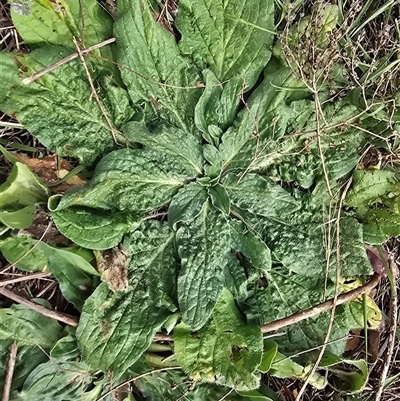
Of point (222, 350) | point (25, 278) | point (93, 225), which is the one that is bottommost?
point (222, 350)

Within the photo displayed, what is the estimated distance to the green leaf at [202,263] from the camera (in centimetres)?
124

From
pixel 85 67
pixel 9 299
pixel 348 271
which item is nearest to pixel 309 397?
pixel 348 271

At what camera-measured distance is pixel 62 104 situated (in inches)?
48.8

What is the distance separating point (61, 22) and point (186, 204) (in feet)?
1.58

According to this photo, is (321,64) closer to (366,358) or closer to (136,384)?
(366,358)

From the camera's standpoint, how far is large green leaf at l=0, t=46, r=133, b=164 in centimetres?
120

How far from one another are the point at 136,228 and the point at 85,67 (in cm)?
37

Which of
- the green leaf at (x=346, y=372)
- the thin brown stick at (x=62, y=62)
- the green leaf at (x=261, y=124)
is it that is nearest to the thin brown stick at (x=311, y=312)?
the green leaf at (x=346, y=372)

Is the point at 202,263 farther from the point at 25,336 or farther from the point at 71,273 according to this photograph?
the point at 25,336

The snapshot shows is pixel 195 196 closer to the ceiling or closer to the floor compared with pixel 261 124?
closer to the floor

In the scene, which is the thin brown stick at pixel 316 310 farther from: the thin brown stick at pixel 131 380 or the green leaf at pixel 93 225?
the green leaf at pixel 93 225

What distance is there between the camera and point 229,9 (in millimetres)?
1291

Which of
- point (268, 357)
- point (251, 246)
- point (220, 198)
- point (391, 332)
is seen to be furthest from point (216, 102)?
point (391, 332)

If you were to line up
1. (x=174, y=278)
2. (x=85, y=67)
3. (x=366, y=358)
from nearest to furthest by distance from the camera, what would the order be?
(x=85, y=67)
(x=174, y=278)
(x=366, y=358)
